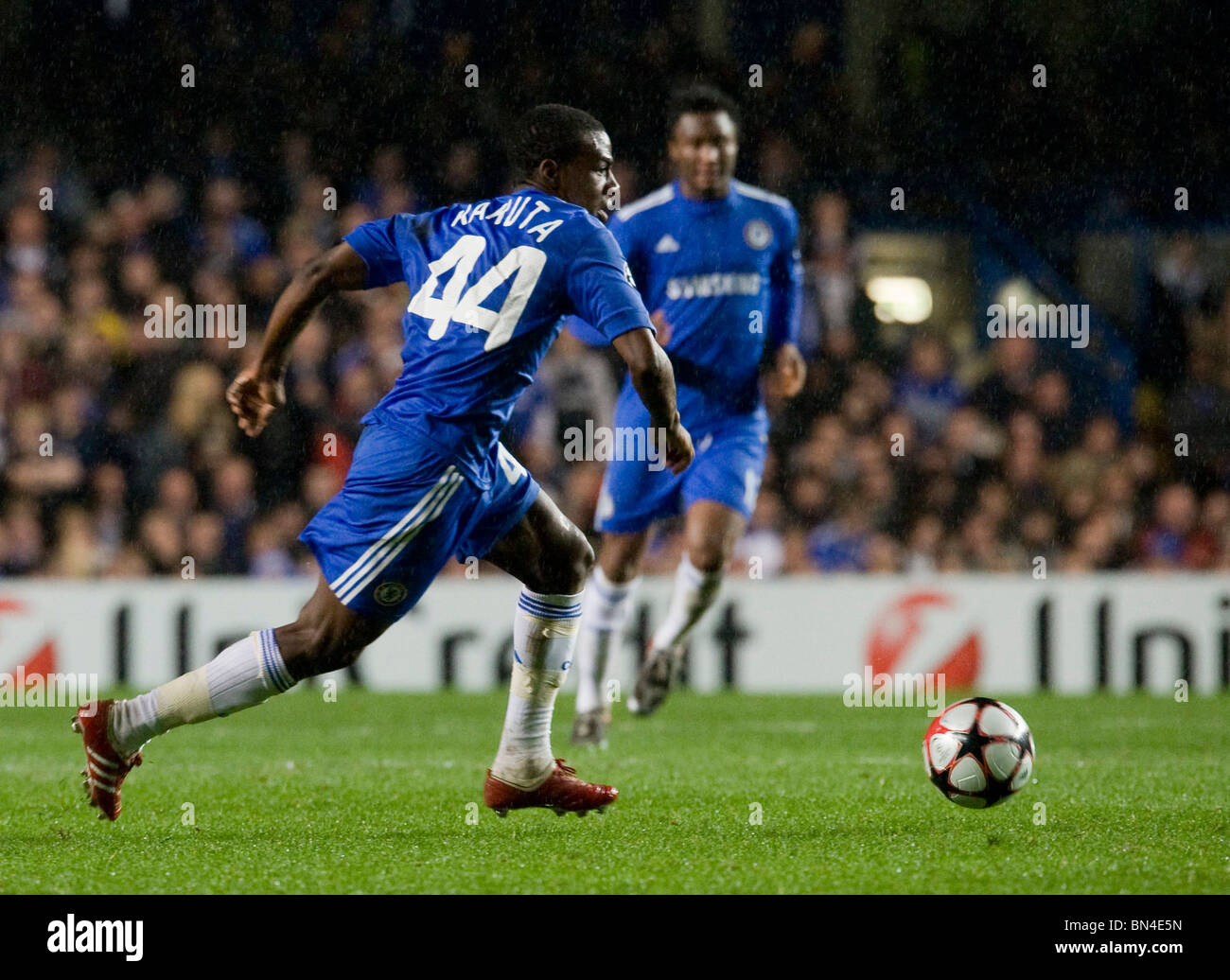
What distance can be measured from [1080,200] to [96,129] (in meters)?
8.14

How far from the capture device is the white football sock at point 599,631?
7.48m

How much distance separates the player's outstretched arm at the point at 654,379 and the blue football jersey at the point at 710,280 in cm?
282

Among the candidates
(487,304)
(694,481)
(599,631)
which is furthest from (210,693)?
(694,481)

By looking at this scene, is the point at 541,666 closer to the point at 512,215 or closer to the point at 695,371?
the point at 512,215

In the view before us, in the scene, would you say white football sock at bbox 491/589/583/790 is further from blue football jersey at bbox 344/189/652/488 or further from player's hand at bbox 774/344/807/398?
player's hand at bbox 774/344/807/398

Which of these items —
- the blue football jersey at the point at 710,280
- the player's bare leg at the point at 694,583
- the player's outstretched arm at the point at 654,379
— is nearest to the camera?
the player's outstretched arm at the point at 654,379

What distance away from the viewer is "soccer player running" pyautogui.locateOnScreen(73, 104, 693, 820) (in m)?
4.74

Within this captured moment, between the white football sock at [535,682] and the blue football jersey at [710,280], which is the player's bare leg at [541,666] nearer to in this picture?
the white football sock at [535,682]

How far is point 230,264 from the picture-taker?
12531 millimetres

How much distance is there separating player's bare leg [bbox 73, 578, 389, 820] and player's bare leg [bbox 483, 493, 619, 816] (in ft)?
1.95

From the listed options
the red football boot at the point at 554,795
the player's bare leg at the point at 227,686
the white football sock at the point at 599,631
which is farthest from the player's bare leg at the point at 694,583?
the player's bare leg at the point at 227,686

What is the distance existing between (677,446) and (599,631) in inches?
116

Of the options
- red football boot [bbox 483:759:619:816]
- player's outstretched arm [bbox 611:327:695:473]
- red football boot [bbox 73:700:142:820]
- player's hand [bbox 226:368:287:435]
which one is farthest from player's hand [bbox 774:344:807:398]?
red football boot [bbox 73:700:142:820]
